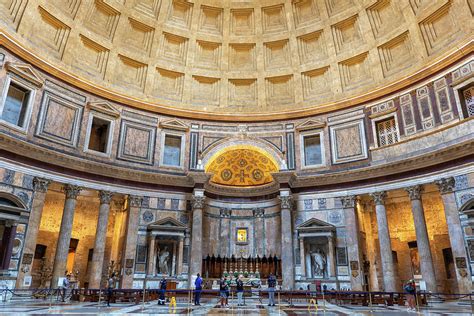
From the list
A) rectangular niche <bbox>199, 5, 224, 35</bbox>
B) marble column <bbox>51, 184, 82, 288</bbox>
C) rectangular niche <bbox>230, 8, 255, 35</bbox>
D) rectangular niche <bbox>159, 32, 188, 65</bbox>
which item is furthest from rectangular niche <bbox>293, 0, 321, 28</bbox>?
marble column <bbox>51, 184, 82, 288</bbox>

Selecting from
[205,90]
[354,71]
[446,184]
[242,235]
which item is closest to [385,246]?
[446,184]

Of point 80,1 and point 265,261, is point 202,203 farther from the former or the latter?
point 80,1

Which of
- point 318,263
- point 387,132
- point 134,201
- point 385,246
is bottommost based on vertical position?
point 318,263

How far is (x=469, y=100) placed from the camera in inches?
756

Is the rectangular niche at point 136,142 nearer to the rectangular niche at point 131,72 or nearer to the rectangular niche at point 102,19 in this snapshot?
the rectangular niche at point 131,72

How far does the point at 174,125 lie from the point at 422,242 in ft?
57.4

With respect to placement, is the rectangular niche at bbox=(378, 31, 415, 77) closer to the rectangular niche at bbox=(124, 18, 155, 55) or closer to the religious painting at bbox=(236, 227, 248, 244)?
the religious painting at bbox=(236, 227, 248, 244)

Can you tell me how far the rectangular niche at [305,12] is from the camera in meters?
26.5

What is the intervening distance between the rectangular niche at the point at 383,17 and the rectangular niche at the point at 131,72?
1669cm

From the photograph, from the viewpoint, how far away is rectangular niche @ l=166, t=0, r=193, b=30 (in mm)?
26567

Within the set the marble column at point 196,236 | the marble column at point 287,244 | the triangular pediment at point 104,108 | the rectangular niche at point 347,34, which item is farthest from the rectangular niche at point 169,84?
the rectangular niche at point 347,34

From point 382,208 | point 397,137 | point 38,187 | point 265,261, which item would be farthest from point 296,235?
point 38,187

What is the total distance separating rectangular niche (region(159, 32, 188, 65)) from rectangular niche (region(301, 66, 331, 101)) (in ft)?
31.1

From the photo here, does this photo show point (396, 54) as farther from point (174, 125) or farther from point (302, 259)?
point (174, 125)
